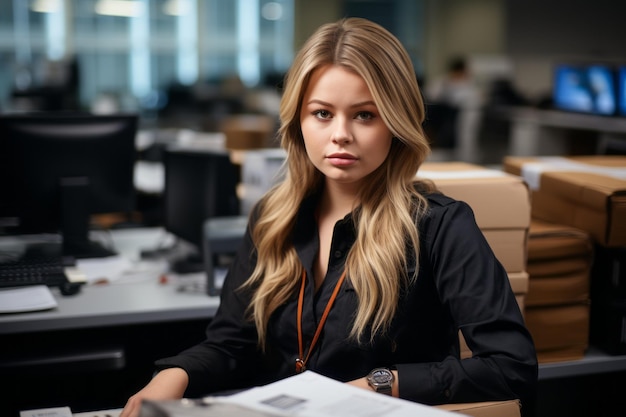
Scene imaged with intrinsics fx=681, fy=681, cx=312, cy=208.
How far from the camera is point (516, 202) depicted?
170 cm

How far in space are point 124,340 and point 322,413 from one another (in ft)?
4.94

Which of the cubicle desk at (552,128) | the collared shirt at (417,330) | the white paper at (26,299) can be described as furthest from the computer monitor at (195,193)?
the cubicle desk at (552,128)

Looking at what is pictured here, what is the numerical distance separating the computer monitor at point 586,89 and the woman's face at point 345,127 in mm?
5260

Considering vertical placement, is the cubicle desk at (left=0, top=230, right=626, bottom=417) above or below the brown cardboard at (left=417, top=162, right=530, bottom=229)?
below

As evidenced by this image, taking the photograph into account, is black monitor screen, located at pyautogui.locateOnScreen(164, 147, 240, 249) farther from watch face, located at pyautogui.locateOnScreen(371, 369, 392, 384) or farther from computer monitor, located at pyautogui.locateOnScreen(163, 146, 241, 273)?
watch face, located at pyautogui.locateOnScreen(371, 369, 392, 384)

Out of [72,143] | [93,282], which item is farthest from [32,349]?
[72,143]

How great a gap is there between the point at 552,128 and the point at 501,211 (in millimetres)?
5550

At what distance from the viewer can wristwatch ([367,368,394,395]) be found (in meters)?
1.25

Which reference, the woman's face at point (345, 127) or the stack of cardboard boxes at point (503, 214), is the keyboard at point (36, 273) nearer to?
the woman's face at point (345, 127)

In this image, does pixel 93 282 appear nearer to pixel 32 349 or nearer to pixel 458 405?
pixel 32 349

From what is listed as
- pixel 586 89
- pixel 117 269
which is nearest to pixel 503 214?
pixel 117 269

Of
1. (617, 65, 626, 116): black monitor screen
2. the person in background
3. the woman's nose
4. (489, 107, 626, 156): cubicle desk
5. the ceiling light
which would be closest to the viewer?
the woman's nose

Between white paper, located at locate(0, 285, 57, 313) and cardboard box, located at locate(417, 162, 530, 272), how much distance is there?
1100 mm

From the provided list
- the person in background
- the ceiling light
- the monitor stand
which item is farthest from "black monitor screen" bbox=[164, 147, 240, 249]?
the ceiling light
